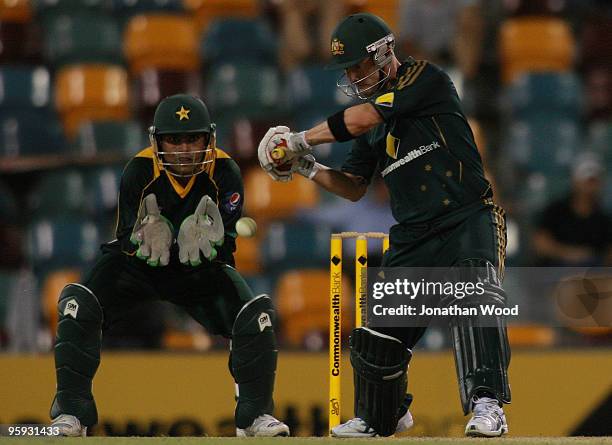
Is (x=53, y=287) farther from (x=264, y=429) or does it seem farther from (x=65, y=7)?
(x=264, y=429)

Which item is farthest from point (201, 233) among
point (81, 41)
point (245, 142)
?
point (81, 41)

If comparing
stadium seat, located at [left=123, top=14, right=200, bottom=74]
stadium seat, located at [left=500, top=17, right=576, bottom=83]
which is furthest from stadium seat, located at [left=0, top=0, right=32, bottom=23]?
stadium seat, located at [left=500, top=17, right=576, bottom=83]

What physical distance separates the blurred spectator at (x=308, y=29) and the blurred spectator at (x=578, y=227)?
2.08 meters

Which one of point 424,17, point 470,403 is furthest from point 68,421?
point 424,17

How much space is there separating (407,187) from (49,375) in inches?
94.7

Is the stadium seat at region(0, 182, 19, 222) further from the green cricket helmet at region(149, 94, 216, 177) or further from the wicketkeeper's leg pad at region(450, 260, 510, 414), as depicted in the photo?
the wicketkeeper's leg pad at region(450, 260, 510, 414)

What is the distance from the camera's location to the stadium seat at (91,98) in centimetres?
875

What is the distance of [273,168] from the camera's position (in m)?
4.88

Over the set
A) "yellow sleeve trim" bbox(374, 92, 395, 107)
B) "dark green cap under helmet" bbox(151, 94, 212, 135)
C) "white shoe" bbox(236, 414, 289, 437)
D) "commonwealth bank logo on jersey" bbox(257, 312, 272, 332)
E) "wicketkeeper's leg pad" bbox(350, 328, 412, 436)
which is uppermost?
"dark green cap under helmet" bbox(151, 94, 212, 135)

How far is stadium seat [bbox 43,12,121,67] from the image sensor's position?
903 cm

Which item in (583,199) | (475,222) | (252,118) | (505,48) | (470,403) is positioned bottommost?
(470,403)

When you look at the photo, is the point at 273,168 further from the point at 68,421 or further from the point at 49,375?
the point at 49,375

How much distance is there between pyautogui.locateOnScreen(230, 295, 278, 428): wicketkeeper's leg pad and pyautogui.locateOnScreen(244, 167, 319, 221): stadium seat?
10.1 ft

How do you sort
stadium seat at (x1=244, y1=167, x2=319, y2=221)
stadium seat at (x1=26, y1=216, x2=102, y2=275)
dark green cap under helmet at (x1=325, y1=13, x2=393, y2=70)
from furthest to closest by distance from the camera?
1. stadium seat at (x1=244, y1=167, x2=319, y2=221)
2. stadium seat at (x1=26, y1=216, x2=102, y2=275)
3. dark green cap under helmet at (x1=325, y1=13, x2=393, y2=70)
